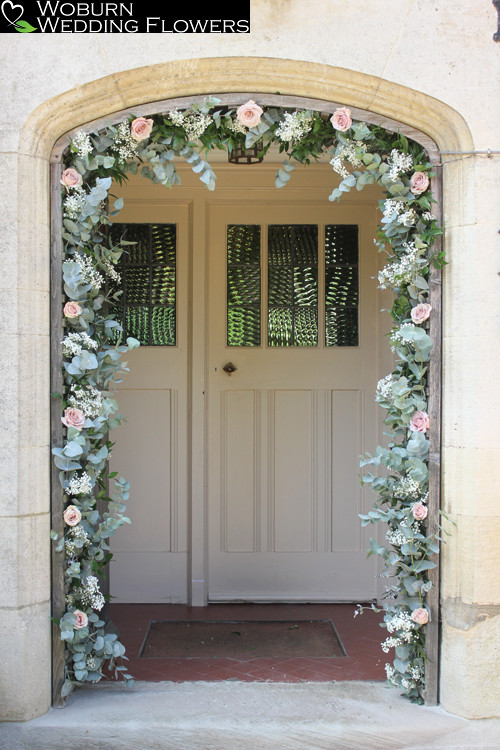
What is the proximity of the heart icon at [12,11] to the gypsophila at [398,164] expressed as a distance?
1618mm

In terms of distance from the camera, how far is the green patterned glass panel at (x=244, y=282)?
4.76 metres

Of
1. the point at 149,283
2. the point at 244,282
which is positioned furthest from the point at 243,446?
the point at 149,283

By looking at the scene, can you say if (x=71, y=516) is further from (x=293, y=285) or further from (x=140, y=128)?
(x=293, y=285)

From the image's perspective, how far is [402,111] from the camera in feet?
10.2

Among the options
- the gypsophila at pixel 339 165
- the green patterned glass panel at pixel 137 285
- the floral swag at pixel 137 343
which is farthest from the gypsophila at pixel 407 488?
the green patterned glass panel at pixel 137 285

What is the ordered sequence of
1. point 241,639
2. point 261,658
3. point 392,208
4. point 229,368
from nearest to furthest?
1. point 392,208
2. point 261,658
3. point 241,639
4. point 229,368

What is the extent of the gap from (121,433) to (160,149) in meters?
2.06

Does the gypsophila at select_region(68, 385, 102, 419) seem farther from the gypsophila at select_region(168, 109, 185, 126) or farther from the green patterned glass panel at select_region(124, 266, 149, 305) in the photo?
the green patterned glass panel at select_region(124, 266, 149, 305)

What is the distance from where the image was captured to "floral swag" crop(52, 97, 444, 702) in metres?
3.14

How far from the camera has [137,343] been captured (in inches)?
121

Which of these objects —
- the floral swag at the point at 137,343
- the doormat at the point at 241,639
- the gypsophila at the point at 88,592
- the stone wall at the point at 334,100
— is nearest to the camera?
the stone wall at the point at 334,100

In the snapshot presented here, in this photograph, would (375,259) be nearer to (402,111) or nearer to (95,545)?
(402,111)

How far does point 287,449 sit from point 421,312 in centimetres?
187

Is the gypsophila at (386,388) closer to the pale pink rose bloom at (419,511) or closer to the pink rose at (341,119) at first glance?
the pale pink rose bloom at (419,511)
